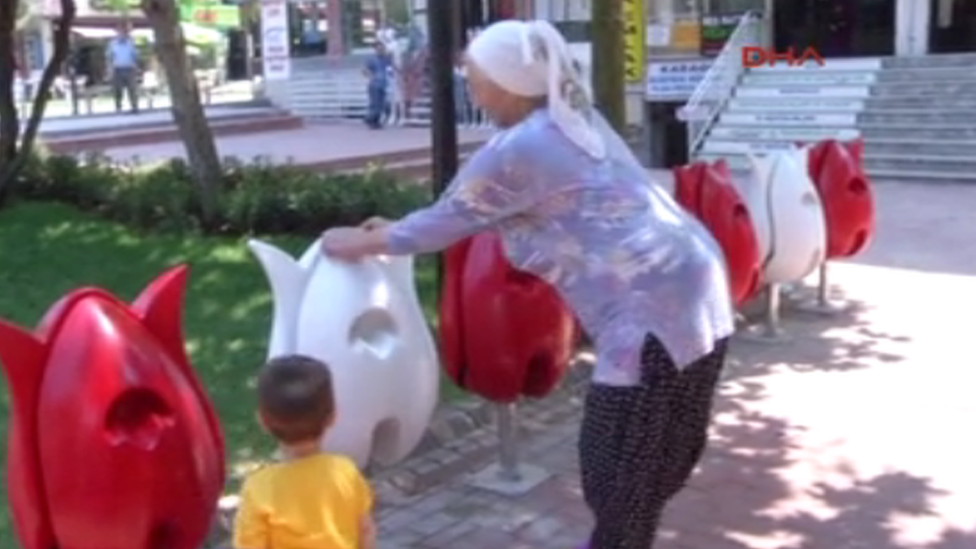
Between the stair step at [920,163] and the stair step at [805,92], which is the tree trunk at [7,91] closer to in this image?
the stair step at [920,163]

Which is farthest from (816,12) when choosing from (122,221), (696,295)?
(696,295)

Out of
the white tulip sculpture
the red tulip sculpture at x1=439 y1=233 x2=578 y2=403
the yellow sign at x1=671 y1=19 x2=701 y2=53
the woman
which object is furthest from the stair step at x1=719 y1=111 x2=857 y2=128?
the woman

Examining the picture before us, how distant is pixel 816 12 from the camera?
869 inches

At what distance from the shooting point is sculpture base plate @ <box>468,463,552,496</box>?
4957mm

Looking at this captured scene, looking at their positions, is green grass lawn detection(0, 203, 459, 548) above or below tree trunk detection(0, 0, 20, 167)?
below

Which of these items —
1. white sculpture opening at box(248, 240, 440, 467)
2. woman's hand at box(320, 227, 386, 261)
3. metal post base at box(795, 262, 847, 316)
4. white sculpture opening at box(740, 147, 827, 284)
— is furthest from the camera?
metal post base at box(795, 262, 847, 316)

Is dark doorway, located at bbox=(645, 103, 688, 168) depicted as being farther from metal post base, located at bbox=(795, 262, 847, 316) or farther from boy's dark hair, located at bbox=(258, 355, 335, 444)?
boy's dark hair, located at bbox=(258, 355, 335, 444)

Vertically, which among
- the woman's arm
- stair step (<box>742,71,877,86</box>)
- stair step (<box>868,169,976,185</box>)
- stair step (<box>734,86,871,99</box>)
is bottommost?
stair step (<box>868,169,976,185</box>)

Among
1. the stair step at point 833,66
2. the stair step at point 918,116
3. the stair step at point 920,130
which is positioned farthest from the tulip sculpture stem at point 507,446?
the stair step at point 833,66

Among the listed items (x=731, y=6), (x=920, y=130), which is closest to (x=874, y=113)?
(x=920, y=130)

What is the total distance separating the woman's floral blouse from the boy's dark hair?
0.69 meters

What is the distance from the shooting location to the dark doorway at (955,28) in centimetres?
2069

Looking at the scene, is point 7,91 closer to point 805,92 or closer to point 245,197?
point 245,197

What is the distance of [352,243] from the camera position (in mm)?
3727
